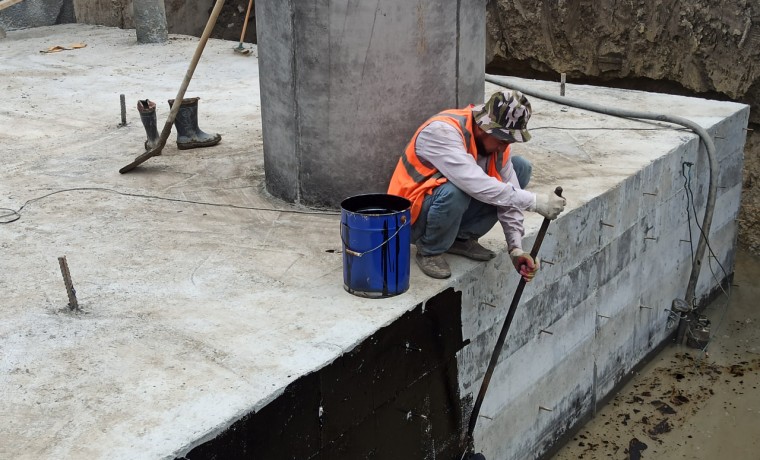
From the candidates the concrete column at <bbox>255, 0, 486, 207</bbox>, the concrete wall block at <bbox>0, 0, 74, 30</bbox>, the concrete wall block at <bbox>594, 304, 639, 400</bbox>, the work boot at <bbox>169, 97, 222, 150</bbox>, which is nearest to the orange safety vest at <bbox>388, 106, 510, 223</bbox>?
the concrete column at <bbox>255, 0, 486, 207</bbox>

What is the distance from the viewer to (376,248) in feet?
13.4

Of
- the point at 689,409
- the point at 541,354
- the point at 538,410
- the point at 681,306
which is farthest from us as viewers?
the point at 681,306

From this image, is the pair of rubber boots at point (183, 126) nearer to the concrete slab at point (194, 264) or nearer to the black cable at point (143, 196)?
the concrete slab at point (194, 264)

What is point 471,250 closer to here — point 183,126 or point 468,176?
point 468,176

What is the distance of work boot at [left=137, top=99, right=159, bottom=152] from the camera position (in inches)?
253

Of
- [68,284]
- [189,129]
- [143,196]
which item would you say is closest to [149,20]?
[189,129]

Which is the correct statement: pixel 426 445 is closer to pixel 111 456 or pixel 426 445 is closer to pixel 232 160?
pixel 111 456

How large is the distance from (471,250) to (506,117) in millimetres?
799

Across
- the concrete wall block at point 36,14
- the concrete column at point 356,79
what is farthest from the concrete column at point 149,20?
the concrete column at point 356,79

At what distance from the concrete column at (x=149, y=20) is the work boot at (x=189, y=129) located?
409 cm

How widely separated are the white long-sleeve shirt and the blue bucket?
27 cm

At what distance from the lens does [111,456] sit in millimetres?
3086

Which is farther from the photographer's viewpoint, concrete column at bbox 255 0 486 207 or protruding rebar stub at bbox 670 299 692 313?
protruding rebar stub at bbox 670 299 692 313

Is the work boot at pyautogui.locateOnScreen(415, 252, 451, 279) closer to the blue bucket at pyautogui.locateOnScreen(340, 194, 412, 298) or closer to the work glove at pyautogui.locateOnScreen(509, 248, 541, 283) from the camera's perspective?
the blue bucket at pyautogui.locateOnScreen(340, 194, 412, 298)
